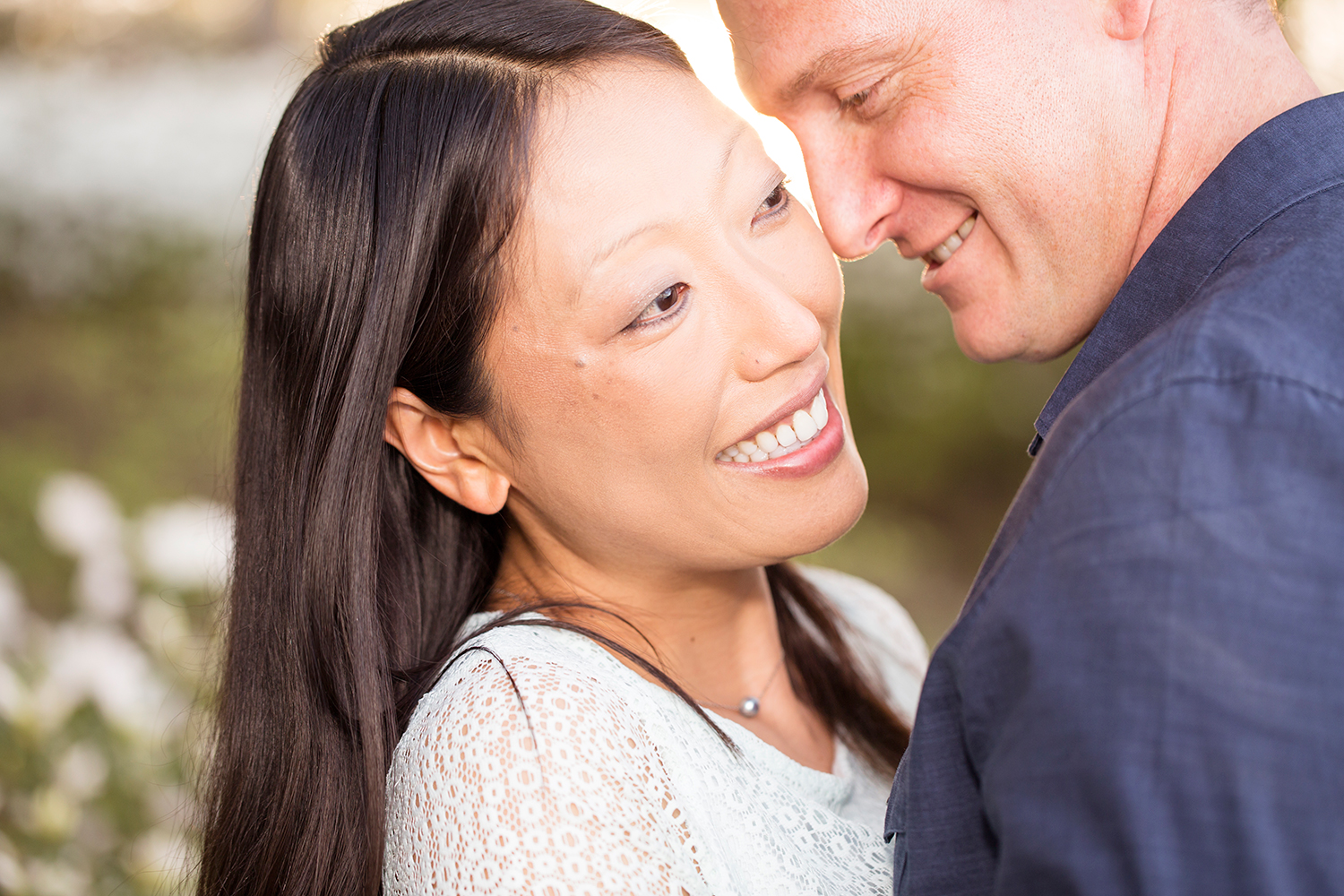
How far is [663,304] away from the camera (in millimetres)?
1824

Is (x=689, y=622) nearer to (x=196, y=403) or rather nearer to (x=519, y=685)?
(x=519, y=685)

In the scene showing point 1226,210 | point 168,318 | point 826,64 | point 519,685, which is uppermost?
point 826,64

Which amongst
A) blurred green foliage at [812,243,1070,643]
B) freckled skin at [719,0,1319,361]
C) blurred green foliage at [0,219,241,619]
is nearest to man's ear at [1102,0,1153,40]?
freckled skin at [719,0,1319,361]

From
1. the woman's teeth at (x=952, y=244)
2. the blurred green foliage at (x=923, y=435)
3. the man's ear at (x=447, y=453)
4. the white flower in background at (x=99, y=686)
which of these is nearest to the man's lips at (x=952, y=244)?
the woman's teeth at (x=952, y=244)

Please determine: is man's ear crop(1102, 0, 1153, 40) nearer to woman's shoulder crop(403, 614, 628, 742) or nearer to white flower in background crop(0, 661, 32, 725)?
woman's shoulder crop(403, 614, 628, 742)

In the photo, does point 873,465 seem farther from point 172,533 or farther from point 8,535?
point 8,535

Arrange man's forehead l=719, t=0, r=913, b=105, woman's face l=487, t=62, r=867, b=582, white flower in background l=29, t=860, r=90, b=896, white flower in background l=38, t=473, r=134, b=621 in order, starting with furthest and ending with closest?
1. white flower in background l=38, t=473, r=134, b=621
2. white flower in background l=29, t=860, r=90, b=896
3. man's forehead l=719, t=0, r=913, b=105
4. woman's face l=487, t=62, r=867, b=582

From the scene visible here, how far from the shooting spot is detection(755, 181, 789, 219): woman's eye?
6.56 ft

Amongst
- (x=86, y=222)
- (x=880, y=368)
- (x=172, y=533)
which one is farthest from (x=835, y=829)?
(x=86, y=222)

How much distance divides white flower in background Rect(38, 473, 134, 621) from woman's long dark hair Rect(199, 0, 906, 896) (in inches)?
49.7

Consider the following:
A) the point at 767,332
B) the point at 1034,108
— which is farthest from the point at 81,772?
the point at 1034,108

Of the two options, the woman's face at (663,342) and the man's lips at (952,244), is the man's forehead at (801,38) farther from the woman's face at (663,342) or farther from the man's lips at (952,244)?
the man's lips at (952,244)

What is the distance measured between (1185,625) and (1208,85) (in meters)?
1.23

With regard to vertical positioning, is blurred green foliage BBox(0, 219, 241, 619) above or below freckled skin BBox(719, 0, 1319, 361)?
below
